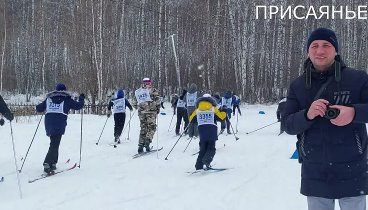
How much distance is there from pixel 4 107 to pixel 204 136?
3.67 meters

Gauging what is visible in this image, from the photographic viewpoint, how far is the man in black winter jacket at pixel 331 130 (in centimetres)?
275

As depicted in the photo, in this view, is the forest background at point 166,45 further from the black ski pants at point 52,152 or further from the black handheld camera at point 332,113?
the black handheld camera at point 332,113

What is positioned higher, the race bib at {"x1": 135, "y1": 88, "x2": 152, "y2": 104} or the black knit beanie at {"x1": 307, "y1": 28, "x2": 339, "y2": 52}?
the black knit beanie at {"x1": 307, "y1": 28, "x2": 339, "y2": 52}

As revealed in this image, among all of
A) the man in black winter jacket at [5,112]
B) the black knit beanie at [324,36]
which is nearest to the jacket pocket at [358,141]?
the black knit beanie at [324,36]

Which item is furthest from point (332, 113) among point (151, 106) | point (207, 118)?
point (151, 106)

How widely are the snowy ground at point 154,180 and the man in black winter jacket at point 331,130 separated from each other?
312 centimetres

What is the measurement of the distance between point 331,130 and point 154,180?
5465 millimetres

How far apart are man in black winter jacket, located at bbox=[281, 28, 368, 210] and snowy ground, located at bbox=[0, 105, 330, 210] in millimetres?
3124

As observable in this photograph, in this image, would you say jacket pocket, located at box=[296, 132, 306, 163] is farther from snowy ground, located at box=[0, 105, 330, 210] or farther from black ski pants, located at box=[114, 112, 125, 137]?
black ski pants, located at box=[114, 112, 125, 137]

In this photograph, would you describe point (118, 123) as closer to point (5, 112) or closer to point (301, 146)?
point (5, 112)

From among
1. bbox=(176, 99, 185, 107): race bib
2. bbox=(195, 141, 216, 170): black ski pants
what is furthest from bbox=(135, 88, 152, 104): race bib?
bbox=(176, 99, 185, 107): race bib

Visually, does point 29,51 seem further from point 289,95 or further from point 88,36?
point 289,95

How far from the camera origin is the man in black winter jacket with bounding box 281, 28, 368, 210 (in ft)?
9.01

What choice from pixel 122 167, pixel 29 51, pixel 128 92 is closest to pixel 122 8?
pixel 128 92
